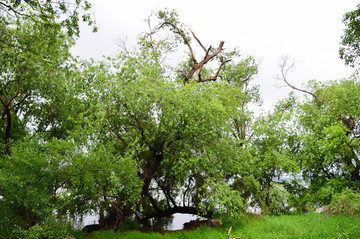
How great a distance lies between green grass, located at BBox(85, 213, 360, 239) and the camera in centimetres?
1190

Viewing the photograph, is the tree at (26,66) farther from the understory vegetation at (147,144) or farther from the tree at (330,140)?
the tree at (330,140)

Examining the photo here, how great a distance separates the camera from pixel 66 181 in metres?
11.2

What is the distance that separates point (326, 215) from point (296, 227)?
2.89 metres

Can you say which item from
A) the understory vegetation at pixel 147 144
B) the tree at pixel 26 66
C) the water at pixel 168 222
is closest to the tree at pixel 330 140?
the understory vegetation at pixel 147 144

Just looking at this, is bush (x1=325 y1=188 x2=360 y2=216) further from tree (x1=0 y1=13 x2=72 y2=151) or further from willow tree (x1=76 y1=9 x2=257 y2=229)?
tree (x1=0 y1=13 x2=72 y2=151)

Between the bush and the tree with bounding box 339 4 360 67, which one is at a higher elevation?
the tree with bounding box 339 4 360 67

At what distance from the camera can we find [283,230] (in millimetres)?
13297

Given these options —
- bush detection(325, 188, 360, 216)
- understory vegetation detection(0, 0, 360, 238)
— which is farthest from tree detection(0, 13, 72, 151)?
bush detection(325, 188, 360, 216)

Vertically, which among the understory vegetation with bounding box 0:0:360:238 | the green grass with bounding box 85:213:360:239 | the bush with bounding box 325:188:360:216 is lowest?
the green grass with bounding box 85:213:360:239

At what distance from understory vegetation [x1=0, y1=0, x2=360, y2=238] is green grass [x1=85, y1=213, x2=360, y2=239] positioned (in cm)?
10

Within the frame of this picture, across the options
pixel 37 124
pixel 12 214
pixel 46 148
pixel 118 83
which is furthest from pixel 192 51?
pixel 12 214

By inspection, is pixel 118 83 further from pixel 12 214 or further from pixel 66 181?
pixel 12 214

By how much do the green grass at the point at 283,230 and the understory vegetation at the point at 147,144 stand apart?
10cm

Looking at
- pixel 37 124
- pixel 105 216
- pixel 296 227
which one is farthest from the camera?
pixel 37 124
